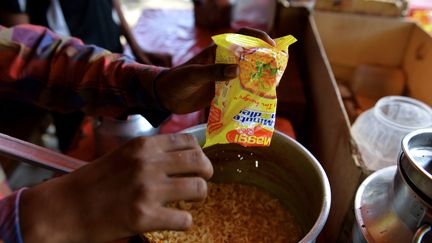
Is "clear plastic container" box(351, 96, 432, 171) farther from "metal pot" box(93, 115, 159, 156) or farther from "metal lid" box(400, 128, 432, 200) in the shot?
"metal pot" box(93, 115, 159, 156)

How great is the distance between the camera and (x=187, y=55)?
5.48 feet

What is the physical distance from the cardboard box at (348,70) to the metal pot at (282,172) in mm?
140

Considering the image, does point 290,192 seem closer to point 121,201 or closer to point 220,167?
point 220,167

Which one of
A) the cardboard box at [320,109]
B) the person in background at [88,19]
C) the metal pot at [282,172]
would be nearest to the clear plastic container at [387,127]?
the cardboard box at [320,109]

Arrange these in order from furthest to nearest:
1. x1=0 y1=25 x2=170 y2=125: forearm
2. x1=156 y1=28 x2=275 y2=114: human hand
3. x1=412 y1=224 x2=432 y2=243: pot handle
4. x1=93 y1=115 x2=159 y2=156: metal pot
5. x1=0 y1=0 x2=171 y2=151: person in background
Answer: x1=0 y1=0 x2=171 y2=151: person in background, x1=93 y1=115 x2=159 y2=156: metal pot, x1=0 y1=25 x2=170 y2=125: forearm, x1=156 y1=28 x2=275 y2=114: human hand, x1=412 y1=224 x2=432 y2=243: pot handle

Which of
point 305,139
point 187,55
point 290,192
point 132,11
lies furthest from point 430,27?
point 132,11

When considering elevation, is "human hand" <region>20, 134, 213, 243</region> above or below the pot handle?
above

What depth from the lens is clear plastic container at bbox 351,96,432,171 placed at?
3.14ft

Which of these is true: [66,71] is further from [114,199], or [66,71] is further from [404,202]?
[404,202]

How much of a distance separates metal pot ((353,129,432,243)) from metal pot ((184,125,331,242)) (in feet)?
0.29

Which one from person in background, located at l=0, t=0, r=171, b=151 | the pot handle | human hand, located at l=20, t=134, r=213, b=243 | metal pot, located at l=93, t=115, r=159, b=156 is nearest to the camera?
human hand, located at l=20, t=134, r=213, b=243

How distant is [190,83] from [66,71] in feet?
1.25

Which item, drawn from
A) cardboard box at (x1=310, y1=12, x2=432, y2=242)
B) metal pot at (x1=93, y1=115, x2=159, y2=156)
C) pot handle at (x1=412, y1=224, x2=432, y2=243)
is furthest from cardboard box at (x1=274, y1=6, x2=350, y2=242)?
metal pot at (x1=93, y1=115, x2=159, y2=156)

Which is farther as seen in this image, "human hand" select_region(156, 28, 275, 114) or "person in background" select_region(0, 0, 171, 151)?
"person in background" select_region(0, 0, 171, 151)
